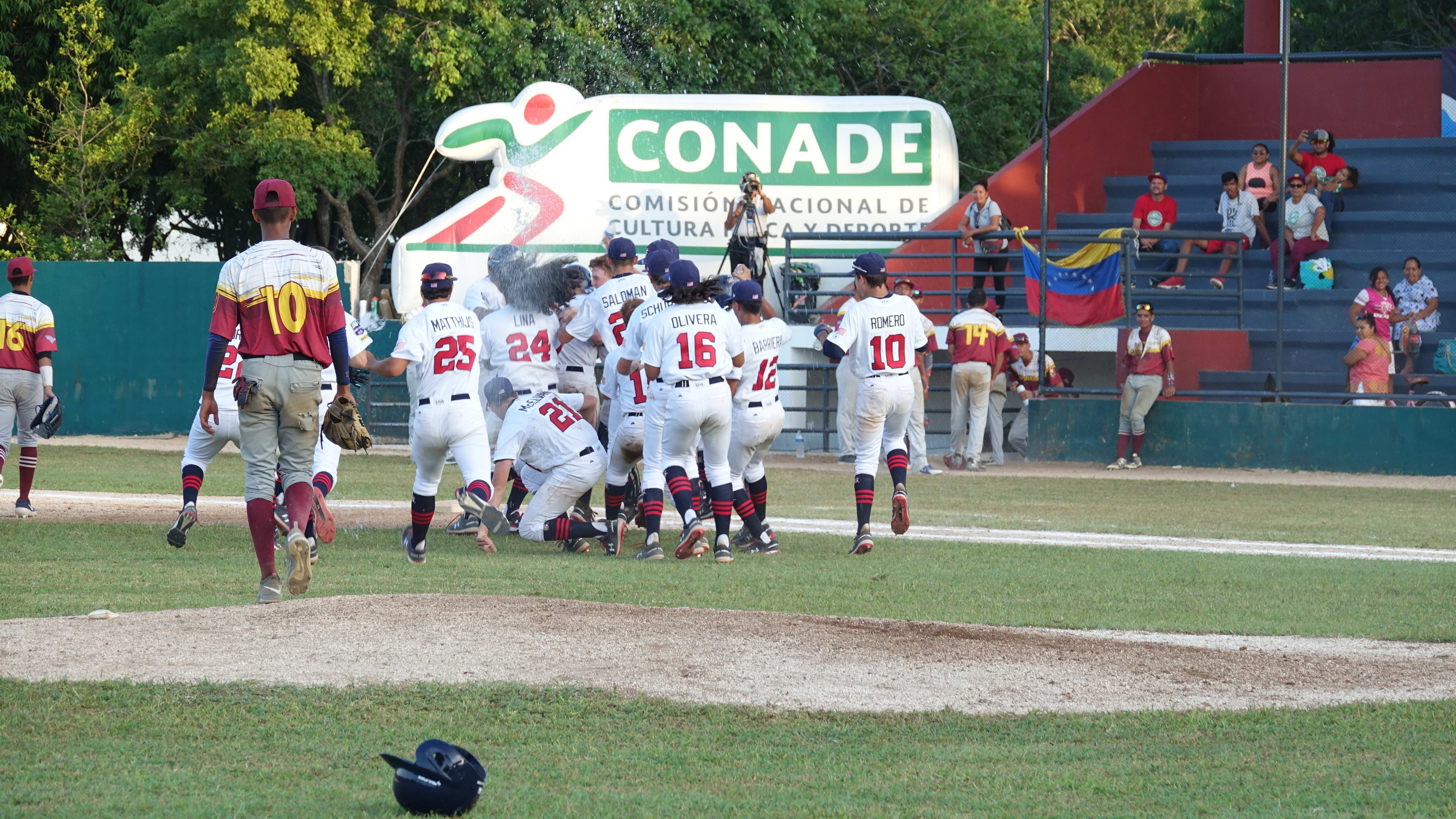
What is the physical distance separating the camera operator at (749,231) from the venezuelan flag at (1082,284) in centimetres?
395

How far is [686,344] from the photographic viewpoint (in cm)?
1050

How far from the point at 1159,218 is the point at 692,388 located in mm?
13735

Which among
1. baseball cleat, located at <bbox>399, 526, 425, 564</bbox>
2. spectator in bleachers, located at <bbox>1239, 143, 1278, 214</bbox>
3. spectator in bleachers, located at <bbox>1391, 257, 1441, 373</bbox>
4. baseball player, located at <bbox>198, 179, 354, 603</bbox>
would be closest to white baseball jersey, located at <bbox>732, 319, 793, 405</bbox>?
baseball cleat, located at <bbox>399, 526, 425, 564</bbox>

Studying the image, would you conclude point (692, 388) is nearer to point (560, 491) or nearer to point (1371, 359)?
point (560, 491)

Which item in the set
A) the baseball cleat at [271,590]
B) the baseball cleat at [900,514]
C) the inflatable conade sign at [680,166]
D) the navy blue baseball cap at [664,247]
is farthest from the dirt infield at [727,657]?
the inflatable conade sign at [680,166]

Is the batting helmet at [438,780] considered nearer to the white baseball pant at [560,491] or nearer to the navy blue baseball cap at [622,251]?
the white baseball pant at [560,491]

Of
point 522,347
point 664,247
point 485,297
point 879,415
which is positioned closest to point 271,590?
point 522,347

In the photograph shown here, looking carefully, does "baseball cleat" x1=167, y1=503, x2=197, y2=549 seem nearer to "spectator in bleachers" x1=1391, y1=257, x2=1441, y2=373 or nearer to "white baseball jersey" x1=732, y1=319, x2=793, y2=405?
"white baseball jersey" x1=732, y1=319, x2=793, y2=405

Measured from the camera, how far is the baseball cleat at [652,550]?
1084 cm

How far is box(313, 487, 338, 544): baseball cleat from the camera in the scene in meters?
10.4

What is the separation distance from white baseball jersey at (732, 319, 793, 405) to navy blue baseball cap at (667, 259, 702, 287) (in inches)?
37.7

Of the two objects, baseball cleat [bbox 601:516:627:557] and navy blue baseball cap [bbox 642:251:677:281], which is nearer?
baseball cleat [bbox 601:516:627:557]

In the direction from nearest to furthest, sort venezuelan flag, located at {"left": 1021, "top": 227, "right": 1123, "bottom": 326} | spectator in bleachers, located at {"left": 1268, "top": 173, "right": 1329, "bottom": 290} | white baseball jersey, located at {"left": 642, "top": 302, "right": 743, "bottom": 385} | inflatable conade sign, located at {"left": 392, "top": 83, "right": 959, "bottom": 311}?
white baseball jersey, located at {"left": 642, "top": 302, "right": 743, "bottom": 385}
venezuelan flag, located at {"left": 1021, "top": 227, "right": 1123, "bottom": 326}
spectator in bleachers, located at {"left": 1268, "top": 173, "right": 1329, "bottom": 290}
inflatable conade sign, located at {"left": 392, "top": 83, "right": 959, "bottom": 311}

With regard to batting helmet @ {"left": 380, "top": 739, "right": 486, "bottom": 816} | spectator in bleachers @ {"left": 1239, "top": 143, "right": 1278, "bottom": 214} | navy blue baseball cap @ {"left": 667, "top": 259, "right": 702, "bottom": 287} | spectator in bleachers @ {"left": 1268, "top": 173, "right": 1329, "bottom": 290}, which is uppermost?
spectator in bleachers @ {"left": 1239, "top": 143, "right": 1278, "bottom": 214}
